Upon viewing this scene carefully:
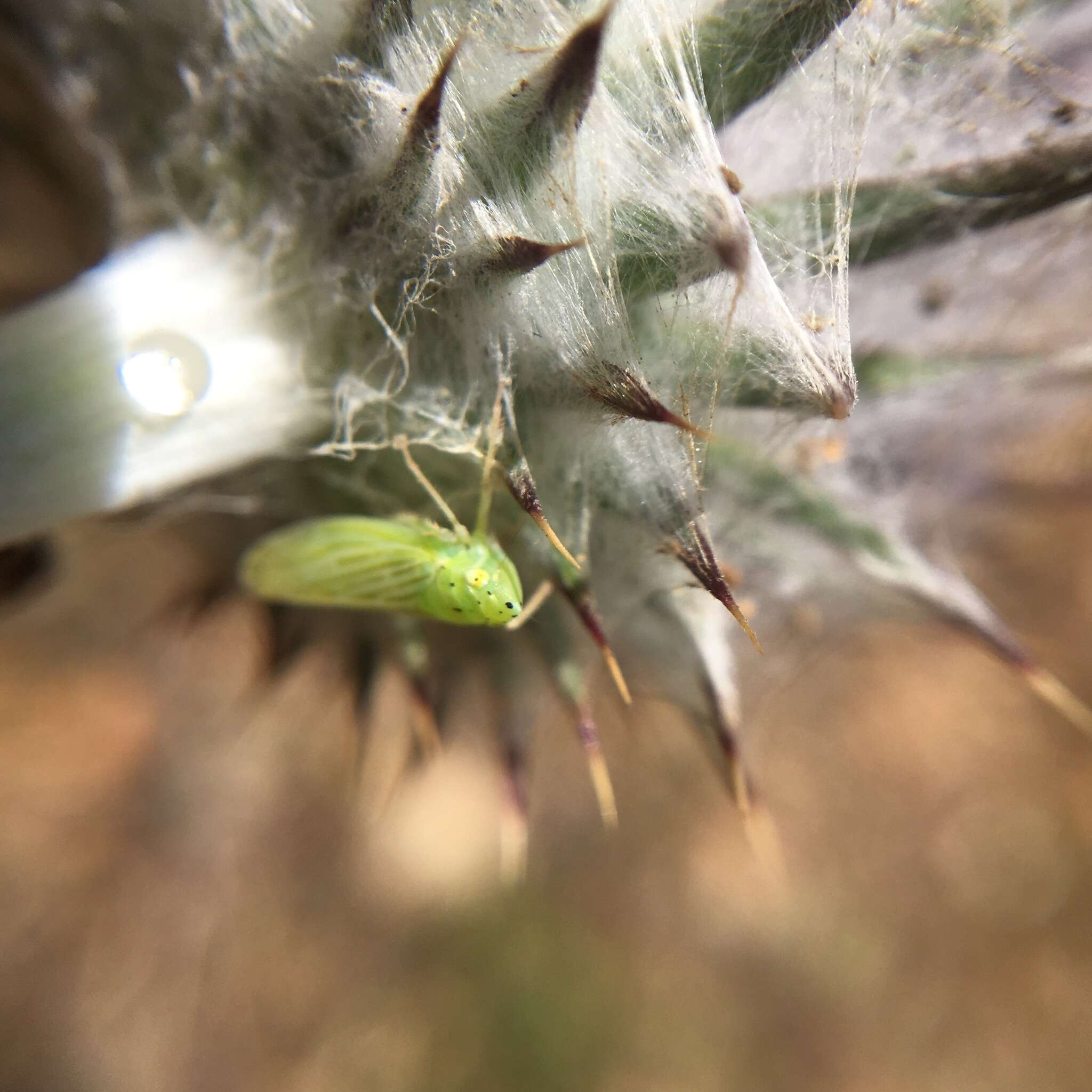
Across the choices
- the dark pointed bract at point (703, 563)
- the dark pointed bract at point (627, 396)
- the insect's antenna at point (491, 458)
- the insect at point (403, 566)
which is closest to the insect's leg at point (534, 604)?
the insect at point (403, 566)

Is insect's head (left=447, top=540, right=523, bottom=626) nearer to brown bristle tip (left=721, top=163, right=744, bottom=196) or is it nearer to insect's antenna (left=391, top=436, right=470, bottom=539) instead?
insect's antenna (left=391, top=436, right=470, bottom=539)

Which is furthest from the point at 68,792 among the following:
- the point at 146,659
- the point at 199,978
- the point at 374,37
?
the point at 374,37

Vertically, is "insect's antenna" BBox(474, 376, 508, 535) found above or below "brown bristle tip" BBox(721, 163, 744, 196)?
below

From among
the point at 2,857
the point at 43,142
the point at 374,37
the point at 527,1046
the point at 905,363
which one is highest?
the point at 43,142

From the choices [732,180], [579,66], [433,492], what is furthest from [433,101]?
[433,492]

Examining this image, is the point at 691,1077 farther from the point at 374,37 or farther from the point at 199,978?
the point at 374,37

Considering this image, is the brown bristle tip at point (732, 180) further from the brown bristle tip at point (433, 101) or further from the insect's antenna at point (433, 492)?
the insect's antenna at point (433, 492)

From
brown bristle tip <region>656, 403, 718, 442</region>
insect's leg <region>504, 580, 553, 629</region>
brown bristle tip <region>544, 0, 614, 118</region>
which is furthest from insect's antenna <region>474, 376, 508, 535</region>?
brown bristle tip <region>544, 0, 614, 118</region>
